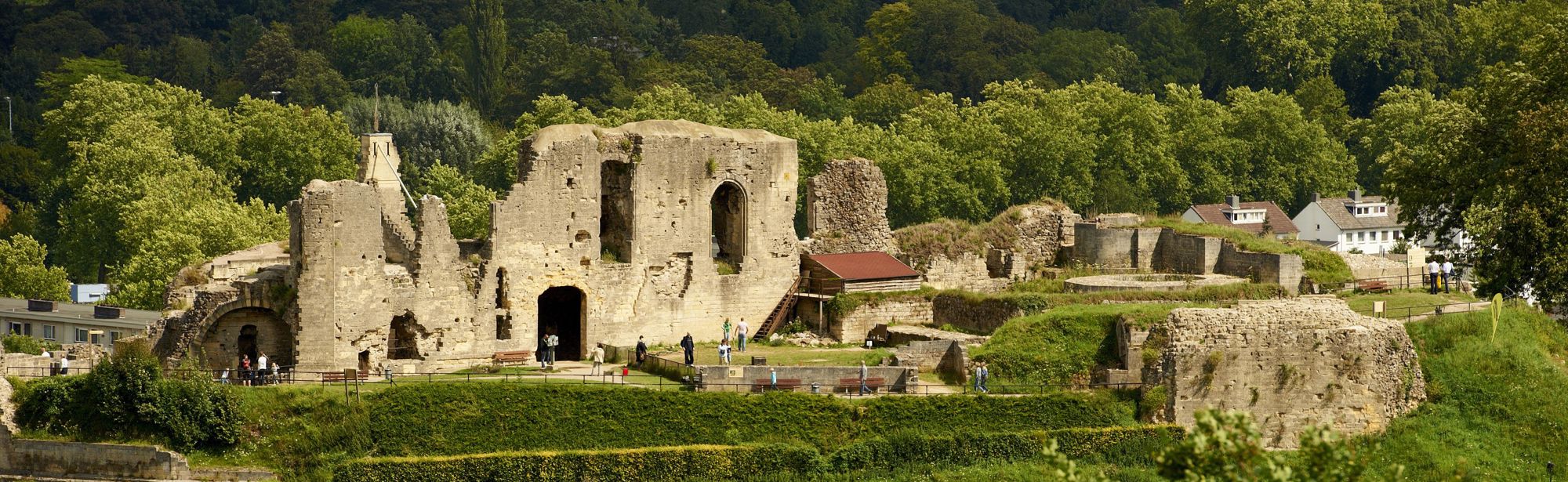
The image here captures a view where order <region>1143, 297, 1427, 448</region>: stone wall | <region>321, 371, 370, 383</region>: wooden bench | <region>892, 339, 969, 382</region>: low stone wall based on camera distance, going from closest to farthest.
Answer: <region>321, 371, 370, 383</region>: wooden bench, <region>1143, 297, 1427, 448</region>: stone wall, <region>892, 339, 969, 382</region>: low stone wall

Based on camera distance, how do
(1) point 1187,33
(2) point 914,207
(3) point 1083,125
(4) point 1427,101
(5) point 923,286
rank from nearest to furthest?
(5) point 923,286 → (2) point 914,207 → (3) point 1083,125 → (4) point 1427,101 → (1) point 1187,33

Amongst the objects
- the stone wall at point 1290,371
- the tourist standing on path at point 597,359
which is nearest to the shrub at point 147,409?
the tourist standing on path at point 597,359

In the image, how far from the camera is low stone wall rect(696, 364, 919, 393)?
55719mm

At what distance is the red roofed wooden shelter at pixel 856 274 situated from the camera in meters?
64.0

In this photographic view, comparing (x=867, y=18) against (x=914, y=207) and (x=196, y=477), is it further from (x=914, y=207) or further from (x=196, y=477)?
(x=196, y=477)

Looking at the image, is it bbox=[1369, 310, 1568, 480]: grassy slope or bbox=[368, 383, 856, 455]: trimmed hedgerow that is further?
bbox=[1369, 310, 1568, 480]: grassy slope

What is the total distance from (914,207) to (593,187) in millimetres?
29094

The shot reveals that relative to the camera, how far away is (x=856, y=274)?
64.2 meters

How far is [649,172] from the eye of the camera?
2441 inches

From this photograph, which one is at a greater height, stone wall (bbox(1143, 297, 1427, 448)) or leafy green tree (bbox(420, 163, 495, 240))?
leafy green tree (bbox(420, 163, 495, 240))

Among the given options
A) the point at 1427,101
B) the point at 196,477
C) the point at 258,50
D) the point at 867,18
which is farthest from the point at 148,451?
the point at 867,18

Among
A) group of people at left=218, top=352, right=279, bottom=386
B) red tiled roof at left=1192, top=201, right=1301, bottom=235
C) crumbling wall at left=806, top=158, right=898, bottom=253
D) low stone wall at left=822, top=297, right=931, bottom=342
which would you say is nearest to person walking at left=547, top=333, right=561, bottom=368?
group of people at left=218, top=352, right=279, bottom=386

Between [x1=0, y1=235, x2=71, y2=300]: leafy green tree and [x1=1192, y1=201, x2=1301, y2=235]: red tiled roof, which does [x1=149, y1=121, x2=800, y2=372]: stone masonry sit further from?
[x1=1192, y1=201, x2=1301, y2=235]: red tiled roof

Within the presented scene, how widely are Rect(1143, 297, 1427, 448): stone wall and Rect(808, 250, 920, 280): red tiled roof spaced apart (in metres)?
8.85
